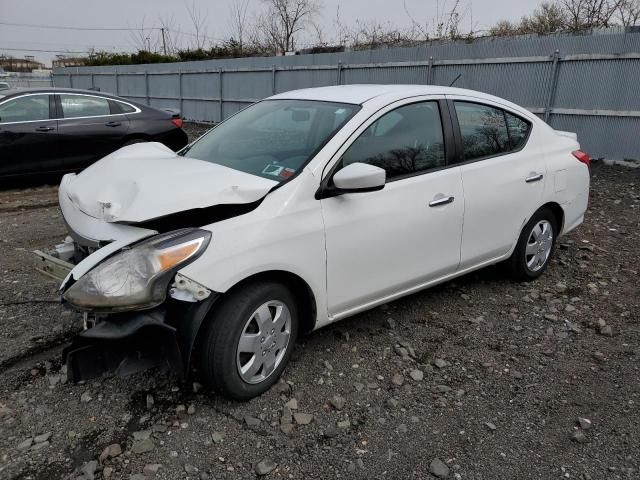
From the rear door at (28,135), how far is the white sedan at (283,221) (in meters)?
4.45

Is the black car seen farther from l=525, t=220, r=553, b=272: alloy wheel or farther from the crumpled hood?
l=525, t=220, r=553, b=272: alloy wheel

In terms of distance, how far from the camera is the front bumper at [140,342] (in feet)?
7.81

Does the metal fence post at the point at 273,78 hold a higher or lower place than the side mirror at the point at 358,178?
higher

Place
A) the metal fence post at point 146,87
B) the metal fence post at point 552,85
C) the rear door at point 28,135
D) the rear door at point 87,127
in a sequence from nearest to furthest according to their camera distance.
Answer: the rear door at point 28,135 → the rear door at point 87,127 → the metal fence post at point 552,85 → the metal fence post at point 146,87

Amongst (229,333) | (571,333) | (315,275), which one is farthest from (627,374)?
(229,333)

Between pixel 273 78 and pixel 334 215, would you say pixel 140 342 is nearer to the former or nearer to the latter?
pixel 334 215

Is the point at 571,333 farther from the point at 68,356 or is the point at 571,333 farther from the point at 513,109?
the point at 68,356

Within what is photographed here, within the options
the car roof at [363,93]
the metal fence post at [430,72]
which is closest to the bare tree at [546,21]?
the metal fence post at [430,72]

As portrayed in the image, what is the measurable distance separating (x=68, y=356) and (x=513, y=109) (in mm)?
3648

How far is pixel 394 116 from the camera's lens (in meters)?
3.39

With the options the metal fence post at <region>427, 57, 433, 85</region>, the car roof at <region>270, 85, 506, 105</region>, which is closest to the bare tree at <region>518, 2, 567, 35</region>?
the metal fence post at <region>427, 57, 433, 85</region>

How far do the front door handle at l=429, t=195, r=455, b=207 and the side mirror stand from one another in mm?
649

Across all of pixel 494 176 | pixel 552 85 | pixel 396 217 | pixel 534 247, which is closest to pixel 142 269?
pixel 396 217

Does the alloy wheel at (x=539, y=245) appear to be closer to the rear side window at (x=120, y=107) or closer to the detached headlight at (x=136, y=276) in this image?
the detached headlight at (x=136, y=276)
